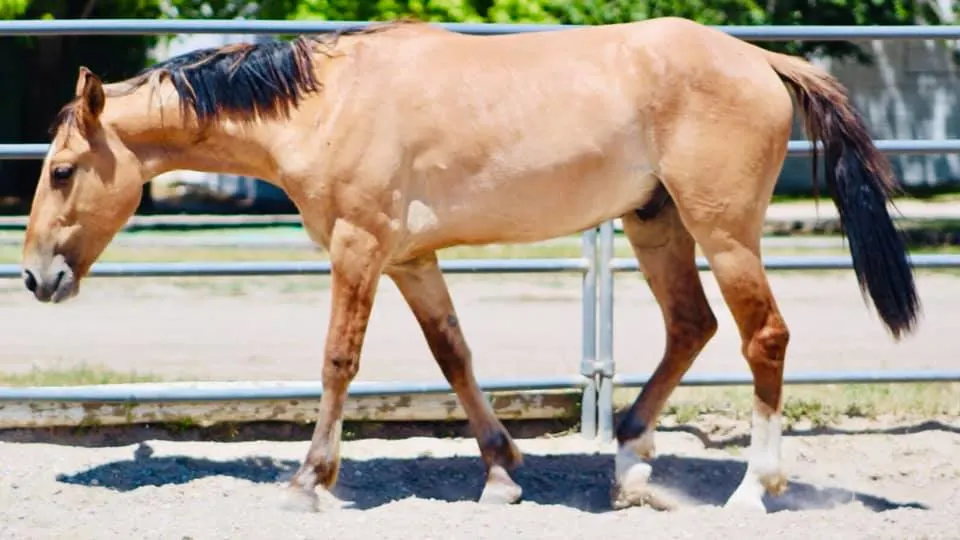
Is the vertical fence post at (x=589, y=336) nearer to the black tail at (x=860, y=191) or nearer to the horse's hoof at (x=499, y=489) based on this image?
the horse's hoof at (x=499, y=489)

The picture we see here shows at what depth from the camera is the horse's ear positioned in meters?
4.92

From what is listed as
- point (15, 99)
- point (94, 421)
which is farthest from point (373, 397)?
point (15, 99)

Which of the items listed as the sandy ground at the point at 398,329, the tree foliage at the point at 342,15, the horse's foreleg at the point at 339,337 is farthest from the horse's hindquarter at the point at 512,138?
the tree foliage at the point at 342,15

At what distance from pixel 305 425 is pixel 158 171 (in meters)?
1.35

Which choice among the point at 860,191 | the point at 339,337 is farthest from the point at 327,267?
the point at 860,191

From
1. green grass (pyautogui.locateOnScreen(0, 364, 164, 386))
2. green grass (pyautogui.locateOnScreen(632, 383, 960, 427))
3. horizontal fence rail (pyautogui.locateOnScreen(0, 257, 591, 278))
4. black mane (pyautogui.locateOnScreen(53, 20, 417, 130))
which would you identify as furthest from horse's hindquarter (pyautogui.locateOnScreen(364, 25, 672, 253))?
green grass (pyautogui.locateOnScreen(0, 364, 164, 386))

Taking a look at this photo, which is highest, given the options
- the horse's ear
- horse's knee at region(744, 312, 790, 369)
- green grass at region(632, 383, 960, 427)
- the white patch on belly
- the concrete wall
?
the horse's ear

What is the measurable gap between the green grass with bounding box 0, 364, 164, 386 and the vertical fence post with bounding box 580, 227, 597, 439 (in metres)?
2.02

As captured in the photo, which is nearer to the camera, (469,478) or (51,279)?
(51,279)

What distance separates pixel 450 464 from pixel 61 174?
6.02ft

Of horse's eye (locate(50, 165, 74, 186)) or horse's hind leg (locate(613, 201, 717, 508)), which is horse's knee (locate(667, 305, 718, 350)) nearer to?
horse's hind leg (locate(613, 201, 717, 508))

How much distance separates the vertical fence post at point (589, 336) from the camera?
5.89m

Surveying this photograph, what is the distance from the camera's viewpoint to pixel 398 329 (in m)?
9.34

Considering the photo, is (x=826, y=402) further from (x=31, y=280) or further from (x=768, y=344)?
(x=31, y=280)
